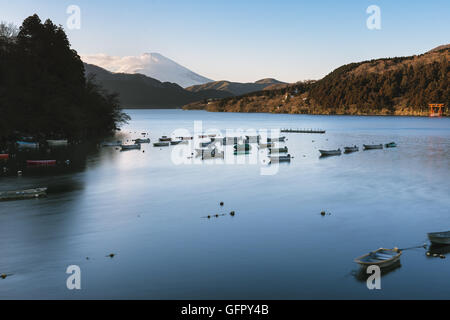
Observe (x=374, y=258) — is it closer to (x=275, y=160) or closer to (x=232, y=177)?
(x=232, y=177)

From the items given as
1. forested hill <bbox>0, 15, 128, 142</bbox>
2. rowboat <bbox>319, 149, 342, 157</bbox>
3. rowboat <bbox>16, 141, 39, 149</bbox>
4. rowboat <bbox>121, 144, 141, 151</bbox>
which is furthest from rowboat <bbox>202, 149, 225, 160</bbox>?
rowboat <bbox>16, 141, 39, 149</bbox>

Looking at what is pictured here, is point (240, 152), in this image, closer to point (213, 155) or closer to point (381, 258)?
point (213, 155)

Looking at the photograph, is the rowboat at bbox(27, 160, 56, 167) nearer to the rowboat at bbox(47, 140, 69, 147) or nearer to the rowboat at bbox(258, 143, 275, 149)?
the rowboat at bbox(47, 140, 69, 147)

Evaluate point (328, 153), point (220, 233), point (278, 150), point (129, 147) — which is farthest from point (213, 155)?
point (220, 233)

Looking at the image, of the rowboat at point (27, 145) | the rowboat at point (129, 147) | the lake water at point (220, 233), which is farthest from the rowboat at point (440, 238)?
the rowboat at point (27, 145)

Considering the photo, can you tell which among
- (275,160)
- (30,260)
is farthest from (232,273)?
(275,160)
